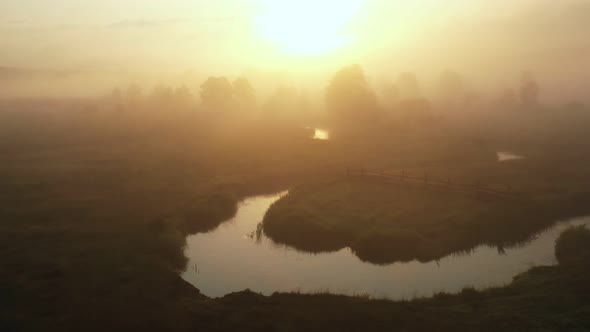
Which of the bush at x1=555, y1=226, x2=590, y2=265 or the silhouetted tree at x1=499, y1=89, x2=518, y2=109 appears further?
the silhouetted tree at x1=499, y1=89, x2=518, y2=109

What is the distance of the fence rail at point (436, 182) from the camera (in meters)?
45.8

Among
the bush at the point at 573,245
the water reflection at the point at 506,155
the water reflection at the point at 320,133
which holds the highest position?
the water reflection at the point at 320,133

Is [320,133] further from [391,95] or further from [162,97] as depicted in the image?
[162,97]

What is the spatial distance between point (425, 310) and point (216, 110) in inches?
5023

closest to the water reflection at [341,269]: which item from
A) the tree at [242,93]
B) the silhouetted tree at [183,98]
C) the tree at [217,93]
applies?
A: the tree at [217,93]

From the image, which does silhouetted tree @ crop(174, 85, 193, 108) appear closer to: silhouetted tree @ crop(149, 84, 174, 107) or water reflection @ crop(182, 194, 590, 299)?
silhouetted tree @ crop(149, 84, 174, 107)

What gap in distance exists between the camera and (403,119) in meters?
112

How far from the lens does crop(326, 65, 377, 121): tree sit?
114 meters

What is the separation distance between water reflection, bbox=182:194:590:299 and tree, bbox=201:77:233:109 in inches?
4268

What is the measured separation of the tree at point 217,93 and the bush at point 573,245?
4786 inches

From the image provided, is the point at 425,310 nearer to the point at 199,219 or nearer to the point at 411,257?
the point at 411,257

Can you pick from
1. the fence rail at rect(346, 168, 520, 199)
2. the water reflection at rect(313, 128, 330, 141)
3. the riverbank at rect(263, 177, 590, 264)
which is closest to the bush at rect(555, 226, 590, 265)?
the riverbank at rect(263, 177, 590, 264)

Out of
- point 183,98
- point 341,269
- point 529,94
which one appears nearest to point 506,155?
point 341,269

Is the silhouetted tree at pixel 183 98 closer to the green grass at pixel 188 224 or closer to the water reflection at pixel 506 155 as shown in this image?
the green grass at pixel 188 224
